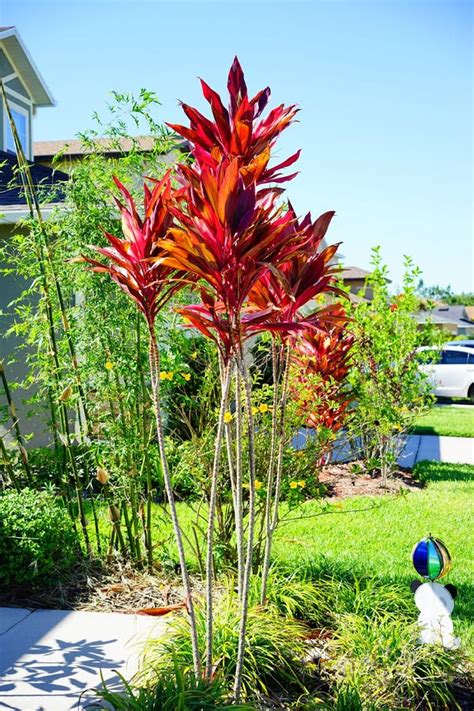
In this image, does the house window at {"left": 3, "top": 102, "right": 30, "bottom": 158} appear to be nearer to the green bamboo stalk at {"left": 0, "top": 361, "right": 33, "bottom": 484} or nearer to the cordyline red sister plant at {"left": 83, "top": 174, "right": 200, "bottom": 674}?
the green bamboo stalk at {"left": 0, "top": 361, "right": 33, "bottom": 484}

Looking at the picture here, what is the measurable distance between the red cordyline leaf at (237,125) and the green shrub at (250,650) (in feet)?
6.69

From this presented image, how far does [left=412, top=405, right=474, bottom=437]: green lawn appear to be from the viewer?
1290 centimetres

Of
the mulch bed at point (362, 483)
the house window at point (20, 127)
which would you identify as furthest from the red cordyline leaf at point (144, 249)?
the house window at point (20, 127)

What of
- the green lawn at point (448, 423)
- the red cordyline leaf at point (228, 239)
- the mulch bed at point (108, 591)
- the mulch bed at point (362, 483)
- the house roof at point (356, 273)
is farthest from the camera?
the house roof at point (356, 273)

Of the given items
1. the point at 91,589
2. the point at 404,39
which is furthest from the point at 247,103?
the point at 404,39

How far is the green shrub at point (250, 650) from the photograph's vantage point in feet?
10.6

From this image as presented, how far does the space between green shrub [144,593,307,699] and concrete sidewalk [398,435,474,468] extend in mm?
6191

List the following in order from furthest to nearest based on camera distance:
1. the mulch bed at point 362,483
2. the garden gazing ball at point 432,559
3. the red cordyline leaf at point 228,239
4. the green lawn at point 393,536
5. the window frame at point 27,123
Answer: the window frame at point 27,123 < the mulch bed at point 362,483 < the green lawn at point 393,536 < the garden gazing ball at point 432,559 < the red cordyline leaf at point 228,239

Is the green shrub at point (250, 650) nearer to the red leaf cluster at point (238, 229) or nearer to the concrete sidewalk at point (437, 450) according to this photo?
the red leaf cluster at point (238, 229)

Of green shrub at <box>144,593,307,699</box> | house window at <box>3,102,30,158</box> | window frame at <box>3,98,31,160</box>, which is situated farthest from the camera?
house window at <box>3,102,30,158</box>

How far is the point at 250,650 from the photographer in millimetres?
3344

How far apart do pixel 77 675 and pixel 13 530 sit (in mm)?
1321

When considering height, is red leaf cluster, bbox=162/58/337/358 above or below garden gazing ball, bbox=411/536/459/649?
above

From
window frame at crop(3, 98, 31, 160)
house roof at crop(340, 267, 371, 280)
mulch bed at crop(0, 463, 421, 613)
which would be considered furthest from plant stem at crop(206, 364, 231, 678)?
house roof at crop(340, 267, 371, 280)
